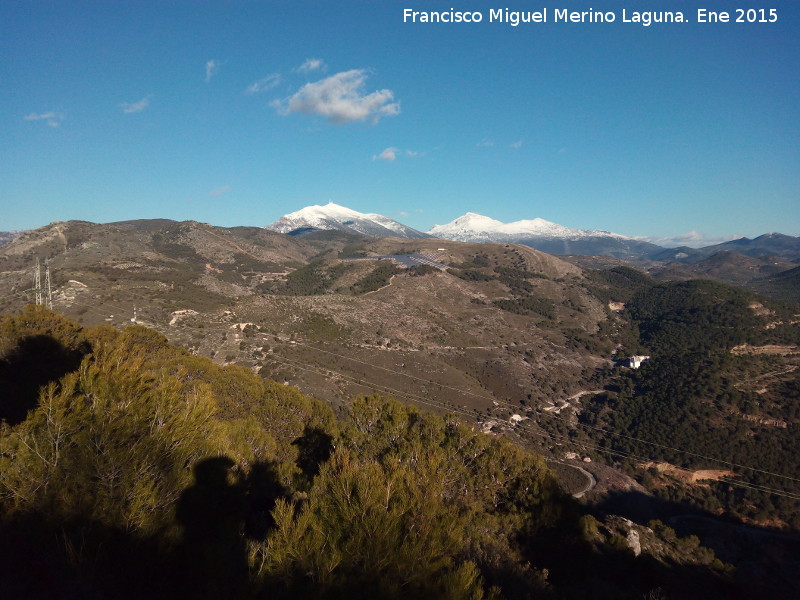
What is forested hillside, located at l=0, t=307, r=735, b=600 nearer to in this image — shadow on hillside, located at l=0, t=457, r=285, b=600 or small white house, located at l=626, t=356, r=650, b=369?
shadow on hillside, located at l=0, t=457, r=285, b=600

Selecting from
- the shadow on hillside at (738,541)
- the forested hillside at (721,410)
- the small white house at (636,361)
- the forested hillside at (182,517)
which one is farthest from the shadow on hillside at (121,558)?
the small white house at (636,361)

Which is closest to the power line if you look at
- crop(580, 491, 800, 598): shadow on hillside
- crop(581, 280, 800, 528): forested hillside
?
crop(581, 280, 800, 528): forested hillside

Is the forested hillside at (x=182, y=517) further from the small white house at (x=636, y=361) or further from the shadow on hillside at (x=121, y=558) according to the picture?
the small white house at (x=636, y=361)

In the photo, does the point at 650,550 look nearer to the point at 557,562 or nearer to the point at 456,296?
the point at 557,562

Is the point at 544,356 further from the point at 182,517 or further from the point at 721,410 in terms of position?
the point at 182,517

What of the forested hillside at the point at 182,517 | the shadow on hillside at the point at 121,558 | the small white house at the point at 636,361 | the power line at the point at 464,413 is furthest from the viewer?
the small white house at the point at 636,361

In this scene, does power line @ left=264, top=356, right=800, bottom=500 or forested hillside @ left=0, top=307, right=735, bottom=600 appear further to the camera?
power line @ left=264, top=356, right=800, bottom=500

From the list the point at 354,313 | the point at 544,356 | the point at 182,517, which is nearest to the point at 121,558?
the point at 182,517

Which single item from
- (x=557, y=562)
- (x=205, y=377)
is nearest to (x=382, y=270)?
(x=205, y=377)
